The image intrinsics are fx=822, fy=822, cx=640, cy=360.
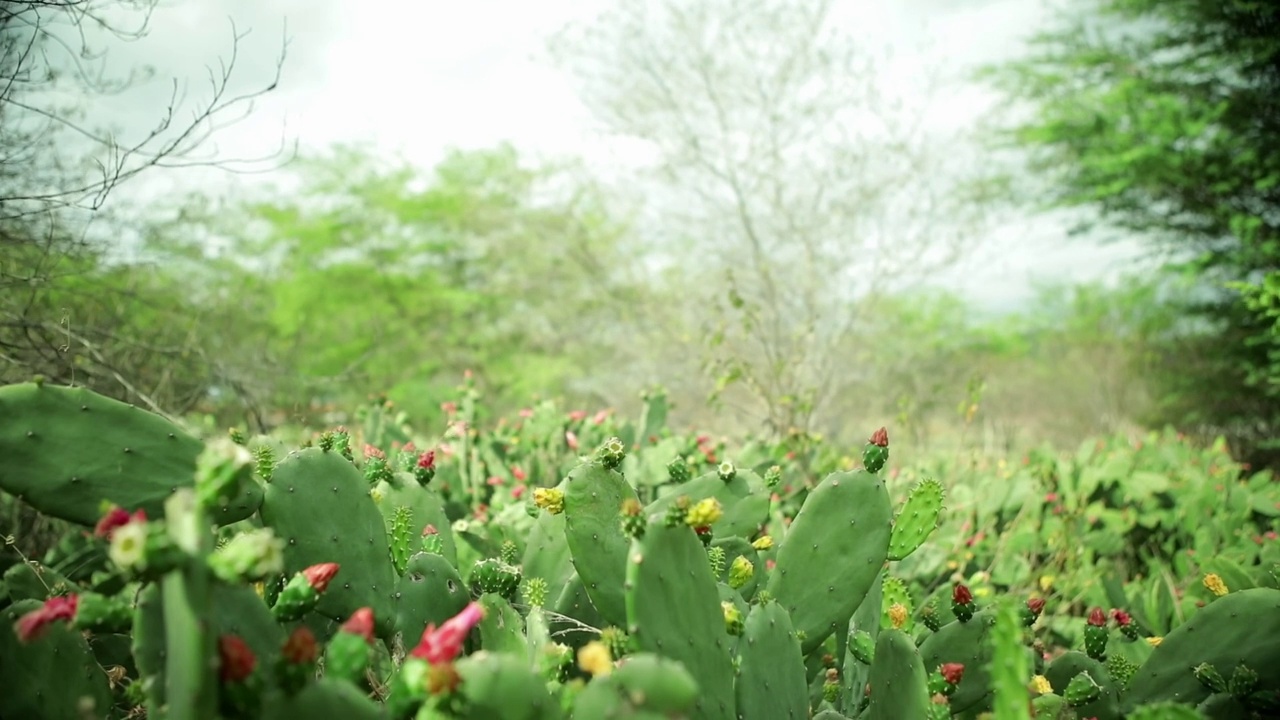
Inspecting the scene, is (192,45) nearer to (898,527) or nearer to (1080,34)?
(898,527)

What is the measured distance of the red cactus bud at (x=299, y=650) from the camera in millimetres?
914

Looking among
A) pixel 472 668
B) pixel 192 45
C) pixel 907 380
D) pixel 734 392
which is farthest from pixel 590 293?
pixel 472 668

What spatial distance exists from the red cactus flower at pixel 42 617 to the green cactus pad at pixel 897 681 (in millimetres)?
1328

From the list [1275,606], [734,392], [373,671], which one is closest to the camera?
[373,671]

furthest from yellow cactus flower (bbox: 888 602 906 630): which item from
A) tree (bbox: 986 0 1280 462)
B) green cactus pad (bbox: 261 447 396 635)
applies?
tree (bbox: 986 0 1280 462)

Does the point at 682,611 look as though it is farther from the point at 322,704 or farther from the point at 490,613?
the point at 322,704

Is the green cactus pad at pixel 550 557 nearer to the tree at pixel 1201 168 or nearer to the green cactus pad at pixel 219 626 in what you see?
the green cactus pad at pixel 219 626

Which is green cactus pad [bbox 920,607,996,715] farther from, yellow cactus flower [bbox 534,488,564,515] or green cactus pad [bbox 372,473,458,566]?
green cactus pad [bbox 372,473,458,566]

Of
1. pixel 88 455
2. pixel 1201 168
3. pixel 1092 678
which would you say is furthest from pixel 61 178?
pixel 1201 168

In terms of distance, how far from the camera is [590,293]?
47.8 ft

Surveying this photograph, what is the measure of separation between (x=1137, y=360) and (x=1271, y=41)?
468cm

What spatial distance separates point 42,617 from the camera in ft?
3.28

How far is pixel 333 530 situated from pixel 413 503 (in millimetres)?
454

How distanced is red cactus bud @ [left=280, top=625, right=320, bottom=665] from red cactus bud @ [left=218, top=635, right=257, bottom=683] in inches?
1.5
